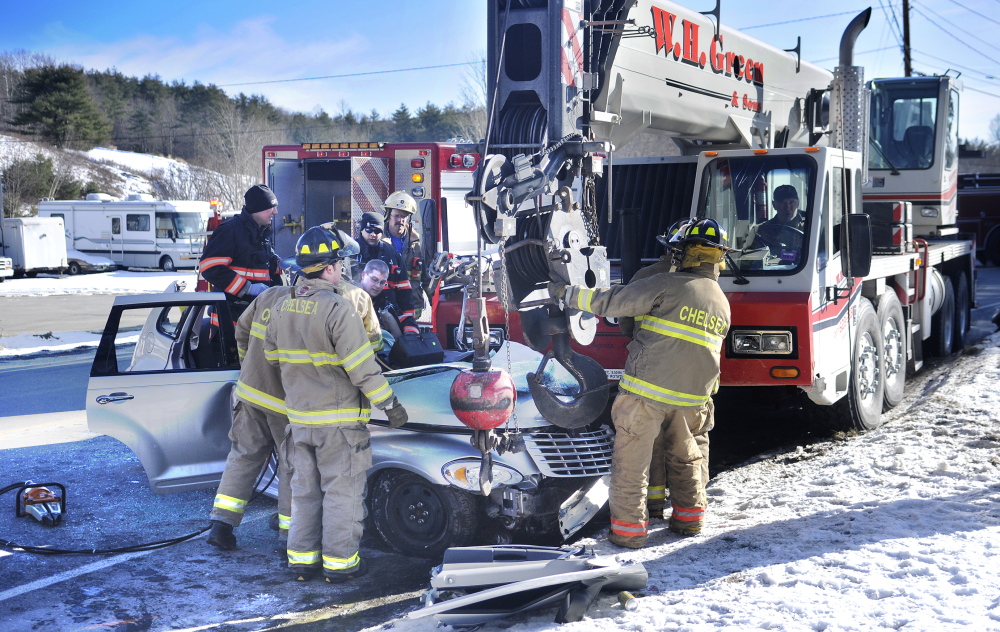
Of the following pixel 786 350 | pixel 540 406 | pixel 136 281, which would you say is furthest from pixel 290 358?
pixel 136 281

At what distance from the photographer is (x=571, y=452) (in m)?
4.89

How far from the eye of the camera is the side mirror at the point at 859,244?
6.21 metres

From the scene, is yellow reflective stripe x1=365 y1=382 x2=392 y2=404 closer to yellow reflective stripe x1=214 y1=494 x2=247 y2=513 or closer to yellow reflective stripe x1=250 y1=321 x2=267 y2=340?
yellow reflective stripe x1=250 y1=321 x2=267 y2=340

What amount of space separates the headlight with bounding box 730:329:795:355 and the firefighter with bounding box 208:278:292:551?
3078 millimetres

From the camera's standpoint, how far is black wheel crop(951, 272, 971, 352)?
38.1ft

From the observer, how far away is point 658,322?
4.91 metres

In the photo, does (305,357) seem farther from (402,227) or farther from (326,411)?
(402,227)

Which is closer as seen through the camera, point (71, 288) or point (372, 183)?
point (372, 183)

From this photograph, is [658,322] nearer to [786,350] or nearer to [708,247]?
[708,247]

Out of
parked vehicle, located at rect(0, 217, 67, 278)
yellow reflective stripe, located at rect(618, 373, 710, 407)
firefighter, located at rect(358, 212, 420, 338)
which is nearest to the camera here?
yellow reflective stripe, located at rect(618, 373, 710, 407)

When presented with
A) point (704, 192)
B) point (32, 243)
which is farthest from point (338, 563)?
point (32, 243)

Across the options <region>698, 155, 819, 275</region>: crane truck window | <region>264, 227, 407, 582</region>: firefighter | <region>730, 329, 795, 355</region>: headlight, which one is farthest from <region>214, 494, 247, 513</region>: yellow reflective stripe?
<region>698, 155, 819, 275</region>: crane truck window

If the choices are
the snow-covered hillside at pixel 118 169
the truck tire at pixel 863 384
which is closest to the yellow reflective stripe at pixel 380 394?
the truck tire at pixel 863 384

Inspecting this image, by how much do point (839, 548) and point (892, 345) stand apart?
13.3 feet
